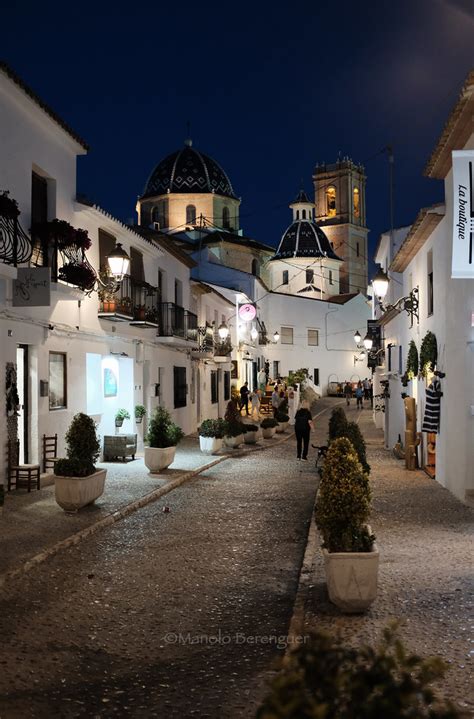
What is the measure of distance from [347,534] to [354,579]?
0.45 m

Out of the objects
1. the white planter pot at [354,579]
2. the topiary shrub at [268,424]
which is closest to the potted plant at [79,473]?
the white planter pot at [354,579]

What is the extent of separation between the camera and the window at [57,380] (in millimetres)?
15242

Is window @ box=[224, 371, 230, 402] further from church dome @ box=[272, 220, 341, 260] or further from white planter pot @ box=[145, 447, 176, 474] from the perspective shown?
church dome @ box=[272, 220, 341, 260]

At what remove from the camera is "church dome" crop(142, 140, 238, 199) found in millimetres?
53406

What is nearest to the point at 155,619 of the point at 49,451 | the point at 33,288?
the point at 33,288

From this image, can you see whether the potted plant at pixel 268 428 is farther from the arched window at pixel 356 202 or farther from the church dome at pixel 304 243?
the arched window at pixel 356 202

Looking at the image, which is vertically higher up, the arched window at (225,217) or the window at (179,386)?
the arched window at (225,217)

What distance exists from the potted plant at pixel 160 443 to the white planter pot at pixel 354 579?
995cm

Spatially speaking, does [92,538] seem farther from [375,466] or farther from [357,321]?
[357,321]

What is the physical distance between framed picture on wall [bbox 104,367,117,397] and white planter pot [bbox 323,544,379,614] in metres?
13.3

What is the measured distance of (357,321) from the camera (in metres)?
63.5

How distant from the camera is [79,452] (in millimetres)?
11852

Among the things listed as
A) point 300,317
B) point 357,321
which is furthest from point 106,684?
point 357,321

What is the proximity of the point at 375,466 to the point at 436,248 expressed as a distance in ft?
21.1
